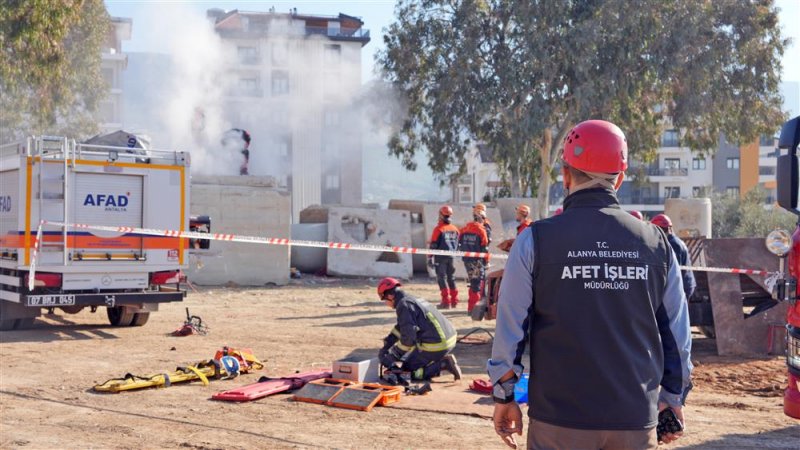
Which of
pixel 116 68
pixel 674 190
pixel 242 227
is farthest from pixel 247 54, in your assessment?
pixel 674 190

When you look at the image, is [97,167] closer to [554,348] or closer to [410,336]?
[410,336]

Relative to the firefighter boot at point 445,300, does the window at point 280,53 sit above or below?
above

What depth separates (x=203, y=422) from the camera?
7.73 m

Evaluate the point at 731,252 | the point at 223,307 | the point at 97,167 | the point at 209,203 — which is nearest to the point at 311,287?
the point at 209,203

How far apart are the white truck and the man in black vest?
10479 millimetres

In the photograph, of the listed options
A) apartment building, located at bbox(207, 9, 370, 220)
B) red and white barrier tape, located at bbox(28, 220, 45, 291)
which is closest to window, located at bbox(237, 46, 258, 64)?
apartment building, located at bbox(207, 9, 370, 220)

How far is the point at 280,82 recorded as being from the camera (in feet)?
155

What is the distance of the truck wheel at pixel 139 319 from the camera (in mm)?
14406

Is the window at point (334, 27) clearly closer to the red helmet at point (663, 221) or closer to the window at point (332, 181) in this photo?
the window at point (332, 181)

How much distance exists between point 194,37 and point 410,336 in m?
36.7

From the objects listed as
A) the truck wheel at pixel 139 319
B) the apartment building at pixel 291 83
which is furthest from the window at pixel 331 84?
the truck wheel at pixel 139 319

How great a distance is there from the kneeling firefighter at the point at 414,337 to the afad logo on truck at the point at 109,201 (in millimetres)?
5532

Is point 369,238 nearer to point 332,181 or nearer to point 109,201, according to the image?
point 109,201

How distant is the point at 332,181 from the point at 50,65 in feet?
143
